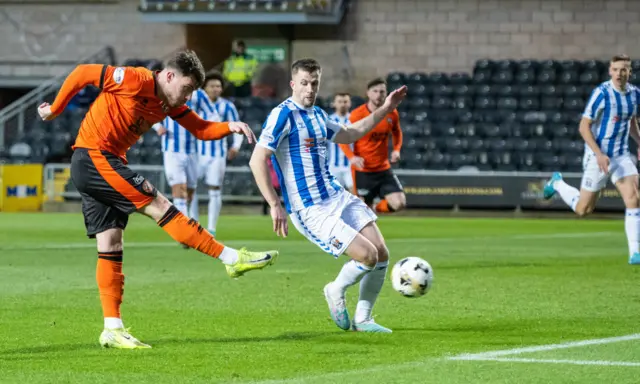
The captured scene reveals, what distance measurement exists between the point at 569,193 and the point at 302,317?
20.0 feet

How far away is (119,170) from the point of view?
6.97 meters

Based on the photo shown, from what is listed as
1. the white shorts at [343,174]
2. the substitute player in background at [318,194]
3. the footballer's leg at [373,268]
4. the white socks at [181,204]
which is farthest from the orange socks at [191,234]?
the white shorts at [343,174]

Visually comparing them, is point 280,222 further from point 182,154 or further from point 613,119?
point 182,154

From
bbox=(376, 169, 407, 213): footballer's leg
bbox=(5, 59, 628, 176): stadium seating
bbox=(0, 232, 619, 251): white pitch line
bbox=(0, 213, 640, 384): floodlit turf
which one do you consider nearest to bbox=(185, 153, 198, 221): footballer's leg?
bbox=(0, 232, 619, 251): white pitch line

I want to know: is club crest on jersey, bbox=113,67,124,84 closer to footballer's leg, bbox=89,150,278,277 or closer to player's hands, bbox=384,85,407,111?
footballer's leg, bbox=89,150,278,277

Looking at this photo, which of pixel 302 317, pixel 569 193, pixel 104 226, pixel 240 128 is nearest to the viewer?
pixel 104 226

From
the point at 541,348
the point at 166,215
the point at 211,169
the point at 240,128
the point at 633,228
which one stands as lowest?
the point at 633,228

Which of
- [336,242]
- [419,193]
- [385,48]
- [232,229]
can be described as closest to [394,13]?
[385,48]

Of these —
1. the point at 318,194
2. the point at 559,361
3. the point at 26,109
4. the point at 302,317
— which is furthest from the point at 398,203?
the point at 26,109

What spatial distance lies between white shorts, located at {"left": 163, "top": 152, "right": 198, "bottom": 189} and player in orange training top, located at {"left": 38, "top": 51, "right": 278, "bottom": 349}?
879cm

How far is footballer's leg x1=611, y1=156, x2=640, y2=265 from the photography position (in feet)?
42.1

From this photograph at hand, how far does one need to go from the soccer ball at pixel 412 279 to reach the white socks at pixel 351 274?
0.40 metres

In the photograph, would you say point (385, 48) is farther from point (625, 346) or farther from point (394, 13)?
point (625, 346)

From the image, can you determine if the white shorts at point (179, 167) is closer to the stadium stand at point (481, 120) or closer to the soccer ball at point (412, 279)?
the soccer ball at point (412, 279)
